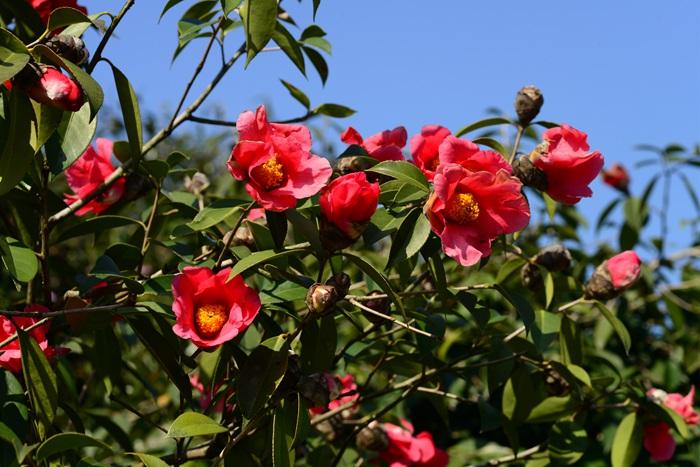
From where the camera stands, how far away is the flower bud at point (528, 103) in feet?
5.03

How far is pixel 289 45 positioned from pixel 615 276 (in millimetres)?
698

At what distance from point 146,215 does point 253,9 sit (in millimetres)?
663

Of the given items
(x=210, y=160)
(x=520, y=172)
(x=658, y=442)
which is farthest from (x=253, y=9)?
(x=210, y=160)

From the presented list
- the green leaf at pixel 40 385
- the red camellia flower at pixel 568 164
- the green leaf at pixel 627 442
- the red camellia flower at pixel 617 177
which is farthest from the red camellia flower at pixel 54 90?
the red camellia flower at pixel 617 177

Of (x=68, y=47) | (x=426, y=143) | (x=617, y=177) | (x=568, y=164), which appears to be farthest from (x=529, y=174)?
(x=617, y=177)

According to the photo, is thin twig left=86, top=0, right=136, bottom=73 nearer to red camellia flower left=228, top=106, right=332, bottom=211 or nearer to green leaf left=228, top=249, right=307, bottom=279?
red camellia flower left=228, top=106, right=332, bottom=211

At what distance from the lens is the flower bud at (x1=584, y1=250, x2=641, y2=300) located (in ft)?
5.19

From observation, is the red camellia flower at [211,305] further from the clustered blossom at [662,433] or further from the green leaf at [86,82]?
the clustered blossom at [662,433]

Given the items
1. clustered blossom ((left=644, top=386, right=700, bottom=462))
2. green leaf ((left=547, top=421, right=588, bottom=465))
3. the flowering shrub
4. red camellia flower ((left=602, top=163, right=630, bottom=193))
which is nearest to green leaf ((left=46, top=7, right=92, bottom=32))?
the flowering shrub

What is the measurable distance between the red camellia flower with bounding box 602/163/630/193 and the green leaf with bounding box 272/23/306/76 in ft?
9.21

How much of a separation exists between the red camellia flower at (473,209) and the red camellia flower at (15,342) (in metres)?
0.58

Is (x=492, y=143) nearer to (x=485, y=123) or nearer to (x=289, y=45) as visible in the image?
(x=485, y=123)

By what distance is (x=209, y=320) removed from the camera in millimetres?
1178

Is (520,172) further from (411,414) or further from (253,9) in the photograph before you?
(411,414)
